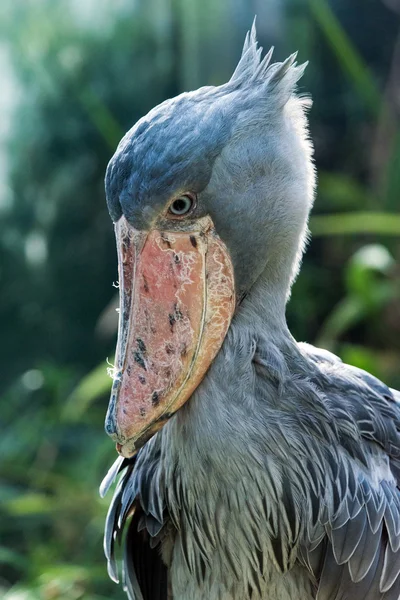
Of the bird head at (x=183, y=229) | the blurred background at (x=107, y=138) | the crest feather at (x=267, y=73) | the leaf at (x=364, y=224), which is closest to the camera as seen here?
the bird head at (x=183, y=229)

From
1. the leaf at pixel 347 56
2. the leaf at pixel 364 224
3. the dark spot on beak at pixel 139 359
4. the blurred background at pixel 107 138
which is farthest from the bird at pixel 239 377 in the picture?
the leaf at pixel 347 56

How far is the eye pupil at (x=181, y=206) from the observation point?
1.48 meters

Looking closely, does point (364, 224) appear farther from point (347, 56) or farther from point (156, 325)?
point (156, 325)

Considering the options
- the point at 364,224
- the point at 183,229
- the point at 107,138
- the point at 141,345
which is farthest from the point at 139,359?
the point at 107,138

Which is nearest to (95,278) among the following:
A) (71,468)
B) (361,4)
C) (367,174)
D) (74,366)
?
(74,366)

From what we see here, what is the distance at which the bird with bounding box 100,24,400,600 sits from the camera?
1499 millimetres

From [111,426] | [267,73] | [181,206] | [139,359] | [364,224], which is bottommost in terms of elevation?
[111,426]

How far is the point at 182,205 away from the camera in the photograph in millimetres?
1493

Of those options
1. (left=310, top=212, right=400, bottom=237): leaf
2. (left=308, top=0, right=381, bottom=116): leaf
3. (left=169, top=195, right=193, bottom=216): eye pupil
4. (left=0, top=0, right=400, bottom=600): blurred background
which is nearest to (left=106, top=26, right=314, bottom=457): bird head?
(left=169, top=195, right=193, bottom=216): eye pupil

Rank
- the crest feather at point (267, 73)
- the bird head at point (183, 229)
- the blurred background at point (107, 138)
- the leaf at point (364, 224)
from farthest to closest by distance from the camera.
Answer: the blurred background at point (107, 138), the leaf at point (364, 224), the crest feather at point (267, 73), the bird head at point (183, 229)

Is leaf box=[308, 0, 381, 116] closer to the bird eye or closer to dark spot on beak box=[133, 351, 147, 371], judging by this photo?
the bird eye

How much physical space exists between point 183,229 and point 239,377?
29 cm

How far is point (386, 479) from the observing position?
169 cm

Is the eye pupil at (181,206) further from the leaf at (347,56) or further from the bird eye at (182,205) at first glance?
the leaf at (347,56)
